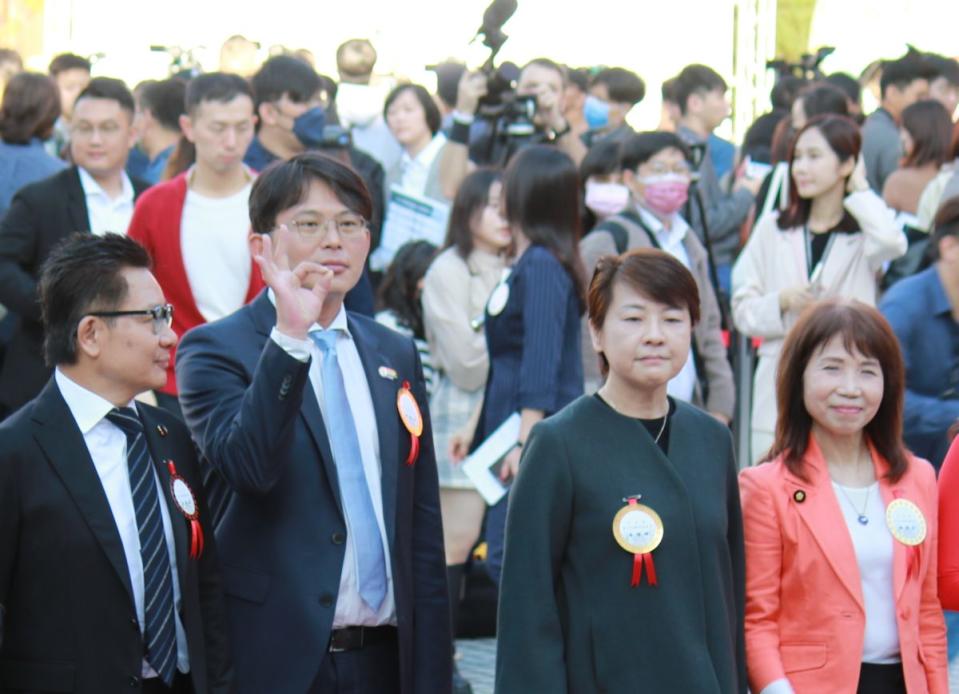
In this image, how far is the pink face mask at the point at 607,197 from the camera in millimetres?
7242

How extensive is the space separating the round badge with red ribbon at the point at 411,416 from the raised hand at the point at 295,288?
0.35 m

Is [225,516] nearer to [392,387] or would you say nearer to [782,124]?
[392,387]

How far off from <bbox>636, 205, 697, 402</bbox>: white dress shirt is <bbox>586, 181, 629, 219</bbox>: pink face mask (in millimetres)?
200

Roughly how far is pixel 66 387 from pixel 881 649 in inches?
79.4

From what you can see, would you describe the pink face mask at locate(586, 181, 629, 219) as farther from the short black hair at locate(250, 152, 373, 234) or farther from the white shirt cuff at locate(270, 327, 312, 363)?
the white shirt cuff at locate(270, 327, 312, 363)

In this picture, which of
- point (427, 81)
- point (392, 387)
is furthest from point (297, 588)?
point (427, 81)

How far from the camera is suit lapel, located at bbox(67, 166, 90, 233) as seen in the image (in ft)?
22.6

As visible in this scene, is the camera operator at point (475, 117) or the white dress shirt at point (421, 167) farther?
the white dress shirt at point (421, 167)

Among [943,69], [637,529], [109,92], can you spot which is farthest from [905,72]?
[637,529]

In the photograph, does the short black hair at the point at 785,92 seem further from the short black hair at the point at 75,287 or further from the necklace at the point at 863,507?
the short black hair at the point at 75,287

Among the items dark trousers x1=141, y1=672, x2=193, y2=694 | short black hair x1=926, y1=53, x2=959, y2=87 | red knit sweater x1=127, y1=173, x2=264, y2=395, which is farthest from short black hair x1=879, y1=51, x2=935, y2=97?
dark trousers x1=141, y1=672, x2=193, y2=694

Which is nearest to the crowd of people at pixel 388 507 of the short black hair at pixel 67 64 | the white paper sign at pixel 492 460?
the white paper sign at pixel 492 460

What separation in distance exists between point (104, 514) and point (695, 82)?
830 centimetres

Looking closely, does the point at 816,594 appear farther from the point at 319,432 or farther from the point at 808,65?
the point at 808,65
